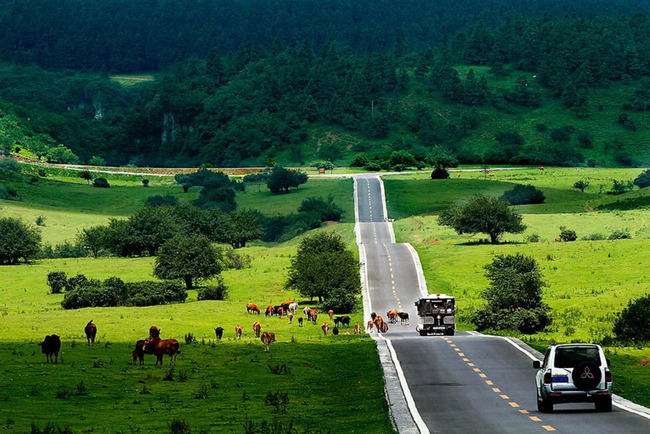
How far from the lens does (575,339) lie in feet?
173

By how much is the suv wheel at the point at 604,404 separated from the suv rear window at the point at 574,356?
1253 mm

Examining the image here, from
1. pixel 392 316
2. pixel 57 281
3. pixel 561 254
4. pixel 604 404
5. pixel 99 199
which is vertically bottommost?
pixel 604 404

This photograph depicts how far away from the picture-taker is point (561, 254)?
9469 centimetres

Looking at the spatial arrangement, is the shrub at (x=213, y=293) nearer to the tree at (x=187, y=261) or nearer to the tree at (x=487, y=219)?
the tree at (x=187, y=261)

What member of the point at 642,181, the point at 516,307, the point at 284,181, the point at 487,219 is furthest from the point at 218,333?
the point at 284,181

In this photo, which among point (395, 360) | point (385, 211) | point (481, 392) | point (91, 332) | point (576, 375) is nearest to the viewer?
point (576, 375)

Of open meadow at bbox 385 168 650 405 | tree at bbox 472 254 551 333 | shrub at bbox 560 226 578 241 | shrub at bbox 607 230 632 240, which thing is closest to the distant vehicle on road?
tree at bbox 472 254 551 333

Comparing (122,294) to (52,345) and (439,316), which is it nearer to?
(439,316)

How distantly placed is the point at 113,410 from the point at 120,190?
163 metres

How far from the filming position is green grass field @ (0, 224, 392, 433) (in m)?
28.8

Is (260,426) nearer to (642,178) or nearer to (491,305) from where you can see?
(491,305)

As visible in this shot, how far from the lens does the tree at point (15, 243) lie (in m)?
107

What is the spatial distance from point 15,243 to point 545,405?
290 feet

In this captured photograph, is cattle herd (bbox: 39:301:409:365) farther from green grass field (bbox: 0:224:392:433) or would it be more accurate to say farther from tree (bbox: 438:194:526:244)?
tree (bbox: 438:194:526:244)
